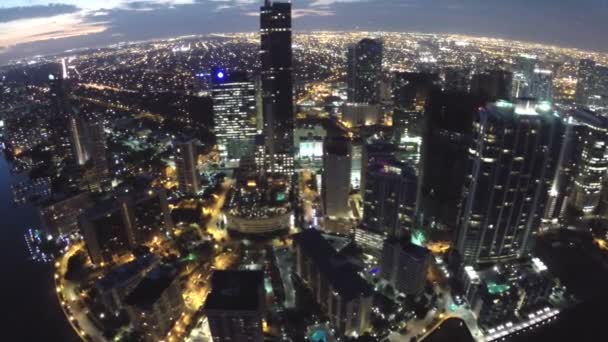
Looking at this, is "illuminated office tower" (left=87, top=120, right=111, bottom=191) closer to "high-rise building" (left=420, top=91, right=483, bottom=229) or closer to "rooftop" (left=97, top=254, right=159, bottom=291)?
"rooftop" (left=97, top=254, right=159, bottom=291)

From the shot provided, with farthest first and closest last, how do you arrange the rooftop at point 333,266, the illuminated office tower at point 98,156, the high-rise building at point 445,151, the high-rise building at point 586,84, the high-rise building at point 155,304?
the high-rise building at point 586,84
the illuminated office tower at point 98,156
the high-rise building at point 445,151
the rooftop at point 333,266
the high-rise building at point 155,304

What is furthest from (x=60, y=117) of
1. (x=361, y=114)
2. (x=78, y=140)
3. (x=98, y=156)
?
(x=361, y=114)

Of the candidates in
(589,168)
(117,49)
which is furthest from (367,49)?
(117,49)

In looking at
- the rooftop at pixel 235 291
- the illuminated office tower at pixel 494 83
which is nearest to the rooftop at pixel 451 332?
the rooftop at pixel 235 291

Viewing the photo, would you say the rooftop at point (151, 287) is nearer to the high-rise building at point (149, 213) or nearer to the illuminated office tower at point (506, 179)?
the high-rise building at point (149, 213)

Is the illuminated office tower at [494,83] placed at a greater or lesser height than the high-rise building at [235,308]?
greater

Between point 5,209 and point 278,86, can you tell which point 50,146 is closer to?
point 5,209

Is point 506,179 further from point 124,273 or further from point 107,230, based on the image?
point 107,230

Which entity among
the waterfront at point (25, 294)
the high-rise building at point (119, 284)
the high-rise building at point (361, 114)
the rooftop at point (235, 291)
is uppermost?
the high-rise building at point (361, 114)
